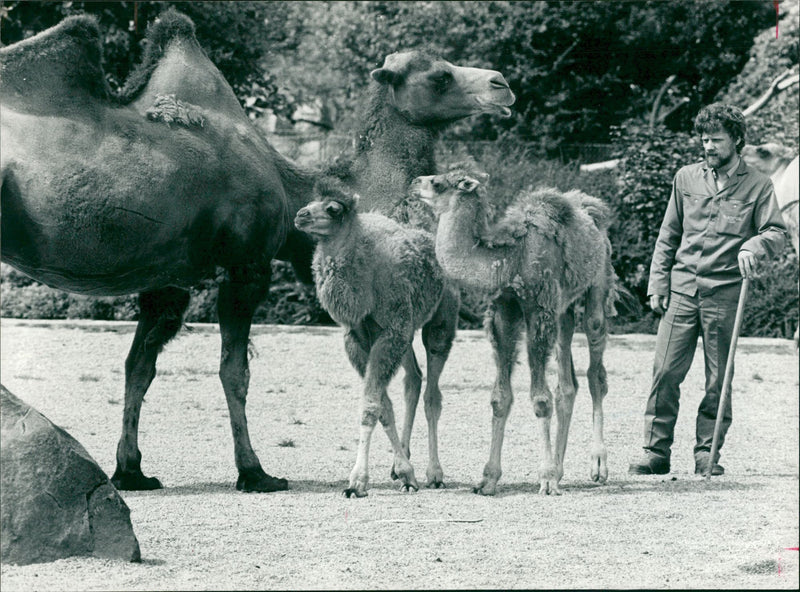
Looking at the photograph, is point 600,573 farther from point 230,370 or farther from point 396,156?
point 396,156

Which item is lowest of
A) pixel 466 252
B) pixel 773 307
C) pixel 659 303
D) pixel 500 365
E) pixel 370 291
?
pixel 773 307

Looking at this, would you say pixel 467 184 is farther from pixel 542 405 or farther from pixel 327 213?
pixel 542 405

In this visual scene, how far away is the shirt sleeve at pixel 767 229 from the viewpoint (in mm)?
8180

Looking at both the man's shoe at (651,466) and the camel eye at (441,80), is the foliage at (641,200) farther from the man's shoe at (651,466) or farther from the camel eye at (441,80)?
the camel eye at (441,80)

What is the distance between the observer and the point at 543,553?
5984 mm

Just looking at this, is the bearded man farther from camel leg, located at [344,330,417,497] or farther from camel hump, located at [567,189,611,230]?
camel leg, located at [344,330,417,497]

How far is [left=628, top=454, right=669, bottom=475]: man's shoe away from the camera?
8.55m

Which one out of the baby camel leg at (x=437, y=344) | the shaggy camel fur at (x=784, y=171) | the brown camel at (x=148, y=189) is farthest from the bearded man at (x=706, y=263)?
the shaggy camel fur at (x=784, y=171)

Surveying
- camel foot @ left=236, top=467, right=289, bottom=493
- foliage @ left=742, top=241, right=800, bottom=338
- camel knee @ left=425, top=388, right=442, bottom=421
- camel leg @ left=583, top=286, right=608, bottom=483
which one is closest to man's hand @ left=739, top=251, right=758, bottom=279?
camel leg @ left=583, top=286, right=608, bottom=483

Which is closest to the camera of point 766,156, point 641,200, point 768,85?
point 766,156

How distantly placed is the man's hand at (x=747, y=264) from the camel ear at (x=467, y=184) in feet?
6.06

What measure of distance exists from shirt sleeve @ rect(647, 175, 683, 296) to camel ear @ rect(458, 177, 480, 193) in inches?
75.4

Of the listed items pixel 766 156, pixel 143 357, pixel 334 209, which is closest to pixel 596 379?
pixel 334 209

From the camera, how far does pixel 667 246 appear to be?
8852 millimetres
